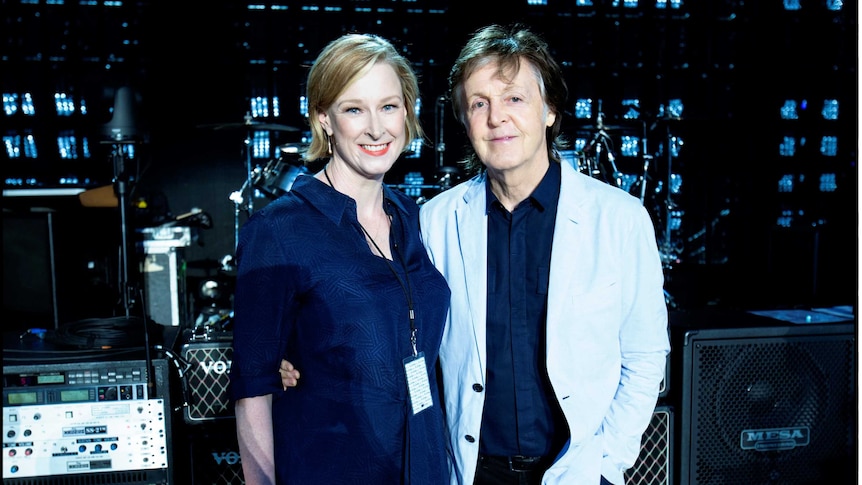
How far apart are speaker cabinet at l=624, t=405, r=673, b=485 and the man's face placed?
1017mm

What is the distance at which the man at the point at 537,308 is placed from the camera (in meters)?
1.58

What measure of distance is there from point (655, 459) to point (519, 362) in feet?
2.77

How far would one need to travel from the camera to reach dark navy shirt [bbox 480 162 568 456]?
159 centimetres

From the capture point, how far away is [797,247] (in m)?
5.98

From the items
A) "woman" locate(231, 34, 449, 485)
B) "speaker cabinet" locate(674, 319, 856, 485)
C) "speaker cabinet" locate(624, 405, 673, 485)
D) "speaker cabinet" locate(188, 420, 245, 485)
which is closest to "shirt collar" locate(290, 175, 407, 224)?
"woman" locate(231, 34, 449, 485)

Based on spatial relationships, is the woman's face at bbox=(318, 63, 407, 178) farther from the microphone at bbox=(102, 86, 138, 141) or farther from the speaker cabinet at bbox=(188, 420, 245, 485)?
the microphone at bbox=(102, 86, 138, 141)

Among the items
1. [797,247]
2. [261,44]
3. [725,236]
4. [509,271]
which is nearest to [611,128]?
[797,247]

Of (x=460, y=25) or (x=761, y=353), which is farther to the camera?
(x=460, y=25)

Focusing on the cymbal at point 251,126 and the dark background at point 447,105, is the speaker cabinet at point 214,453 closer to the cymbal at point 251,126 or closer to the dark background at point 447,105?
the cymbal at point 251,126

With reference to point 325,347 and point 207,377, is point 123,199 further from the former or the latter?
point 325,347

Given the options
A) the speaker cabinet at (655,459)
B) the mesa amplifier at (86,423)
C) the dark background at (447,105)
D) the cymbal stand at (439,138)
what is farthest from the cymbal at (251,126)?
the speaker cabinet at (655,459)

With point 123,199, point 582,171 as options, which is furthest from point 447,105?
point 123,199

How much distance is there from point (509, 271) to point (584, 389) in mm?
334

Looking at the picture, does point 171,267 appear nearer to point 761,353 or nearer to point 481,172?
point 481,172
